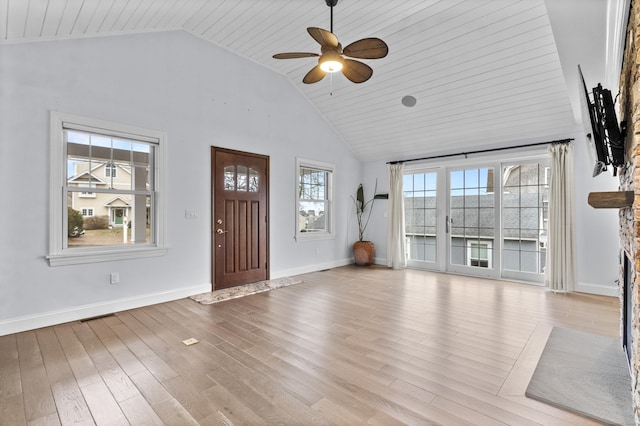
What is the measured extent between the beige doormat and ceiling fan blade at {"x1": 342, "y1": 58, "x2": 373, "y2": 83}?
328 centimetres

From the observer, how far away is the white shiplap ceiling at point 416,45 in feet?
10.9

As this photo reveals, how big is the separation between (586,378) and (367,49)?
10.7 ft

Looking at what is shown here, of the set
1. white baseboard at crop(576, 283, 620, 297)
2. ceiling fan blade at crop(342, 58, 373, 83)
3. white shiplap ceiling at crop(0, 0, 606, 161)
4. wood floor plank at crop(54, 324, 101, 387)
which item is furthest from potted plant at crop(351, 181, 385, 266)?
wood floor plank at crop(54, 324, 101, 387)

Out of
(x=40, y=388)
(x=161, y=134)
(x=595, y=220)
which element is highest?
(x=161, y=134)

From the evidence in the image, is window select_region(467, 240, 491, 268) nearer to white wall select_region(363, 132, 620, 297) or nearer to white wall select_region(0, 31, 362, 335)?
white wall select_region(363, 132, 620, 297)

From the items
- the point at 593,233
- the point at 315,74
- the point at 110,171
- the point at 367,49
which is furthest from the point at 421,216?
the point at 110,171

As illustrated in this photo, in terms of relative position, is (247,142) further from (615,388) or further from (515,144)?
(615,388)

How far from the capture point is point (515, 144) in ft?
17.9

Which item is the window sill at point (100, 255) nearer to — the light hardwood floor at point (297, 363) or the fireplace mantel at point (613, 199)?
the light hardwood floor at point (297, 363)

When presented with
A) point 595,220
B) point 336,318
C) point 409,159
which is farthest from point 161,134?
point 595,220

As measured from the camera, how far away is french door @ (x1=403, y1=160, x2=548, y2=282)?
5.36 m

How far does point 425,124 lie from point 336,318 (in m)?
3.91

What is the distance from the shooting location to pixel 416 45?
14.4ft

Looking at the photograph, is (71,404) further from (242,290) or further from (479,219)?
(479,219)
